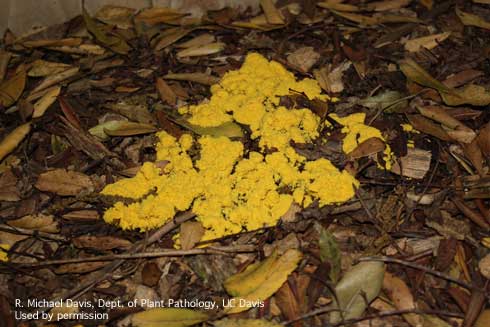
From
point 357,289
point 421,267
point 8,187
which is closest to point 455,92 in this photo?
point 421,267

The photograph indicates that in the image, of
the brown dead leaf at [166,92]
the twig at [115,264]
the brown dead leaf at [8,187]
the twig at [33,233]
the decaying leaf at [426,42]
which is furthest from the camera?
the decaying leaf at [426,42]

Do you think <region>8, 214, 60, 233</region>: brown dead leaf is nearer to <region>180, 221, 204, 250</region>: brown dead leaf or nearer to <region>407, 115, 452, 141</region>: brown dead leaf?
<region>180, 221, 204, 250</region>: brown dead leaf

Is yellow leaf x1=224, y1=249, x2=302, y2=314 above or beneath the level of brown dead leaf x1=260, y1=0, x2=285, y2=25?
beneath

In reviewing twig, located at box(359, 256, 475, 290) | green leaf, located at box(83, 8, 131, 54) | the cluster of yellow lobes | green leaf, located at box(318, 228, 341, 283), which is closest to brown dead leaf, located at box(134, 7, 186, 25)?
green leaf, located at box(83, 8, 131, 54)

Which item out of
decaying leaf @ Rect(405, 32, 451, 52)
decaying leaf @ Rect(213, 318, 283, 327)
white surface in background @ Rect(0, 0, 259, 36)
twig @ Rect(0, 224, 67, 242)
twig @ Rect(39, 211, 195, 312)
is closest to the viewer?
decaying leaf @ Rect(213, 318, 283, 327)

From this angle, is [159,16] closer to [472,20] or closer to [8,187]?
[8,187]

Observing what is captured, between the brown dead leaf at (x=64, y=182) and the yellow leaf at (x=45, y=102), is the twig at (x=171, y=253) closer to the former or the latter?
the brown dead leaf at (x=64, y=182)

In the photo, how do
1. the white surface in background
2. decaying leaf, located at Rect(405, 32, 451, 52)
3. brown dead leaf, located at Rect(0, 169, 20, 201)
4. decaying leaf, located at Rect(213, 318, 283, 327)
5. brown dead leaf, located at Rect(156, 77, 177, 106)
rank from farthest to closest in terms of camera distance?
1. the white surface in background
2. decaying leaf, located at Rect(405, 32, 451, 52)
3. brown dead leaf, located at Rect(156, 77, 177, 106)
4. brown dead leaf, located at Rect(0, 169, 20, 201)
5. decaying leaf, located at Rect(213, 318, 283, 327)

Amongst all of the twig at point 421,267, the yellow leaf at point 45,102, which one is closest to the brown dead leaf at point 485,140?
the twig at point 421,267
